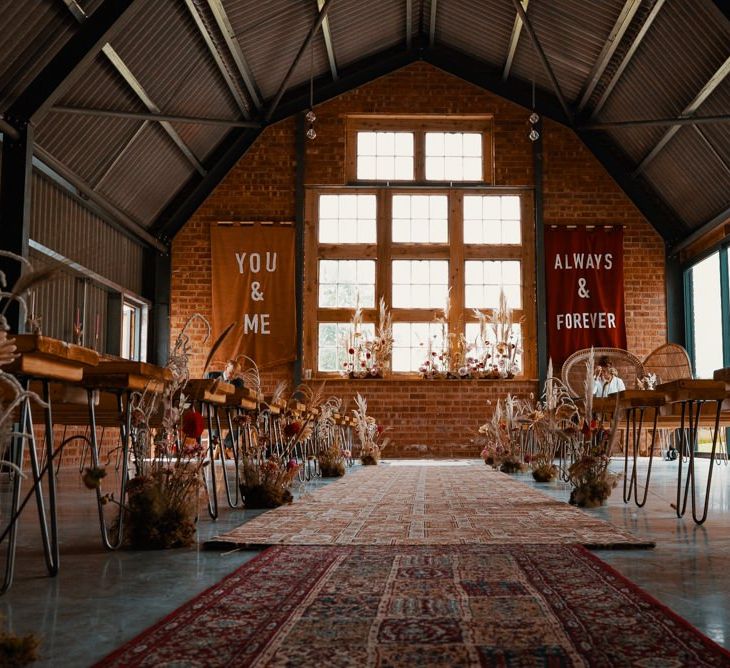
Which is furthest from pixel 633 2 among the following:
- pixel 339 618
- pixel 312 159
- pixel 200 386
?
pixel 339 618

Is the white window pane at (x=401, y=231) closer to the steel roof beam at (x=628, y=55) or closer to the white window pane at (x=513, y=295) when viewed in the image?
the white window pane at (x=513, y=295)

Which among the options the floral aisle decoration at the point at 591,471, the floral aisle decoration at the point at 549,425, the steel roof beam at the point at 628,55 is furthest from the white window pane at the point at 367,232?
the floral aisle decoration at the point at 591,471

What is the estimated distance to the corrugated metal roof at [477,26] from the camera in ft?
37.8

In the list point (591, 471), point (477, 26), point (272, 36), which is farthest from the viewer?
point (477, 26)

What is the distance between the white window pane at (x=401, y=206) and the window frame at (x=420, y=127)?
0.93 feet

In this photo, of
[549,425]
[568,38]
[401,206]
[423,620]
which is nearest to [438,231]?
[401,206]

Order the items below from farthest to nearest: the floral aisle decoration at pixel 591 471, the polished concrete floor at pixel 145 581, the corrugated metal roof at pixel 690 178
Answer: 1. the corrugated metal roof at pixel 690 178
2. the floral aisle decoration at pixel 591 471
3. the polished concrete floor at pixel 145 581

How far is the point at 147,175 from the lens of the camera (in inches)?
452

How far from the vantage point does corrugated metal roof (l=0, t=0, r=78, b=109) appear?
7.30 metres

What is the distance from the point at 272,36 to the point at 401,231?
3396 mm

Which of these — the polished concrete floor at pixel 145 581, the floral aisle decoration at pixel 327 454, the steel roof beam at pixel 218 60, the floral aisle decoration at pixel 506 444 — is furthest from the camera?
the steel roof beam at pixel 218 60

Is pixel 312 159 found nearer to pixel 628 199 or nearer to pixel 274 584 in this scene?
pixel 628 199

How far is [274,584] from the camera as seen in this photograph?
220 centimetres

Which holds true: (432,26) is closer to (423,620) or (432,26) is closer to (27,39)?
(27,39)
